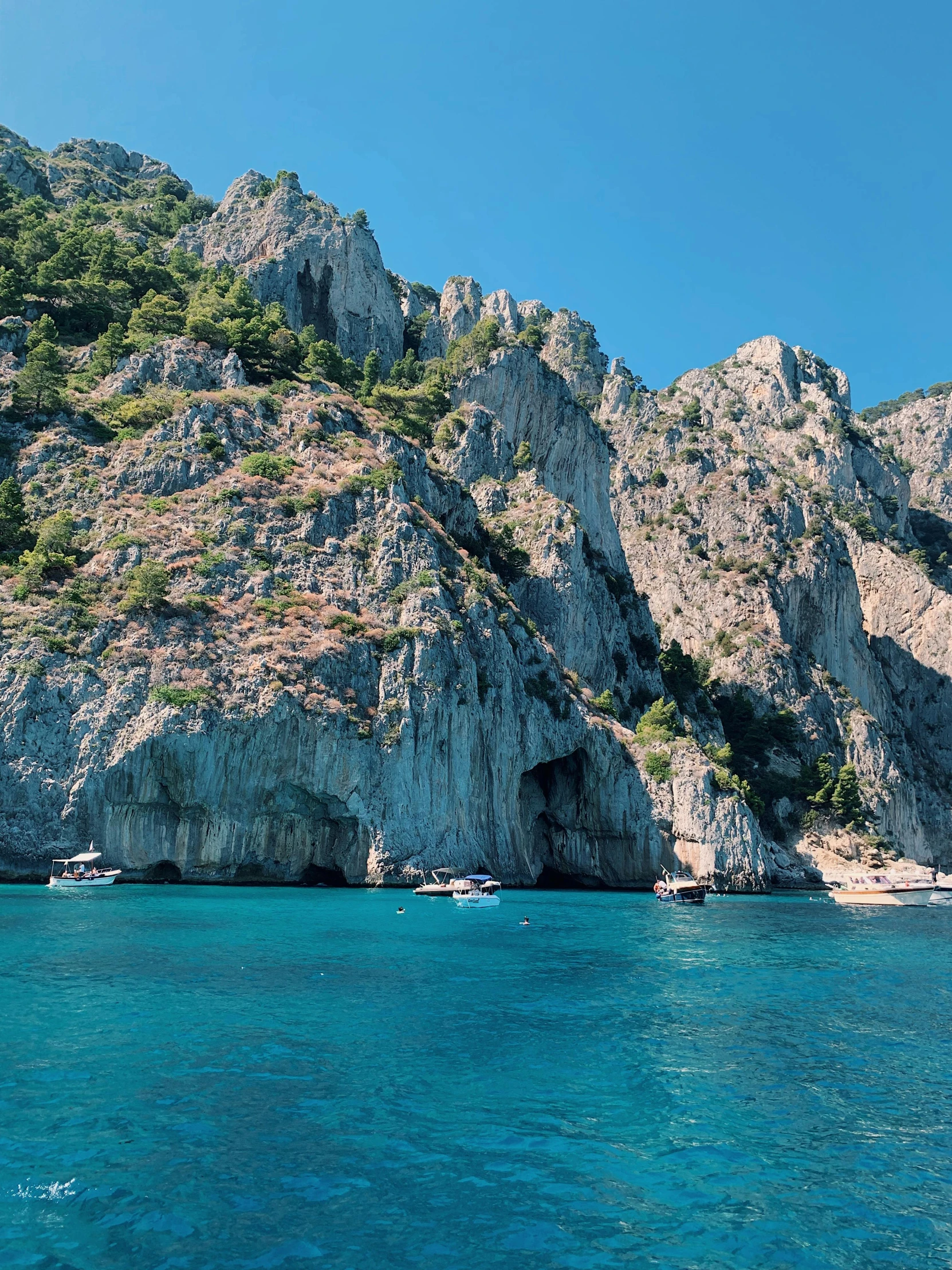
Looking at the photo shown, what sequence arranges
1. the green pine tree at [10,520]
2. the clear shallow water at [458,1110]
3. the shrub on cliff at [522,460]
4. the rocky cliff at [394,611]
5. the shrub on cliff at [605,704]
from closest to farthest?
1. the clear shallow water at [458,1110]
2. the rocky cliff at [394,611]
3. the green pine tree at [10,520]
4. the shrub on cliff at [605,704]
5. the shrub on cliff at [522,460]

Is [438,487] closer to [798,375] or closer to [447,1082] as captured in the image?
[447,1082]

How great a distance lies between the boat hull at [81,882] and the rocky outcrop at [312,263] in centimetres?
7599

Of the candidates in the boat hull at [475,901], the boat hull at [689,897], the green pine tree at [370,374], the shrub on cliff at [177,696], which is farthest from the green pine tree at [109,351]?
the boat hull at [689,897]

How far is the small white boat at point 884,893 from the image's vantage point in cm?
7238

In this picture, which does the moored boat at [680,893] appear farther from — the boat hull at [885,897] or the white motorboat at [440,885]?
the boat hull at [885,897]

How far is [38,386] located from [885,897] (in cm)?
8041

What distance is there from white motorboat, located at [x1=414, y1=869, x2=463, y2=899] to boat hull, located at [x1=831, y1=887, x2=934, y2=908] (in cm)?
3144

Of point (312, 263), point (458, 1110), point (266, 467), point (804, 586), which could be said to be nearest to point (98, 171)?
point (312, 263)

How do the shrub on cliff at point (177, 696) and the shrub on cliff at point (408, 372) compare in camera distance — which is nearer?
the shrub on cliff at point (177, 696)

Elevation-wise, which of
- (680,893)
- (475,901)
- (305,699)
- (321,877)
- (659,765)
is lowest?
(680,893)

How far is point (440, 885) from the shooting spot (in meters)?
58.8

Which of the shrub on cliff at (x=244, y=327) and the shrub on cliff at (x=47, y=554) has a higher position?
the shrub on cliff at (x=244, y=327)

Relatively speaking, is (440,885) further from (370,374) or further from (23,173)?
(23,173)

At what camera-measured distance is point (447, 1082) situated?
18.8m
